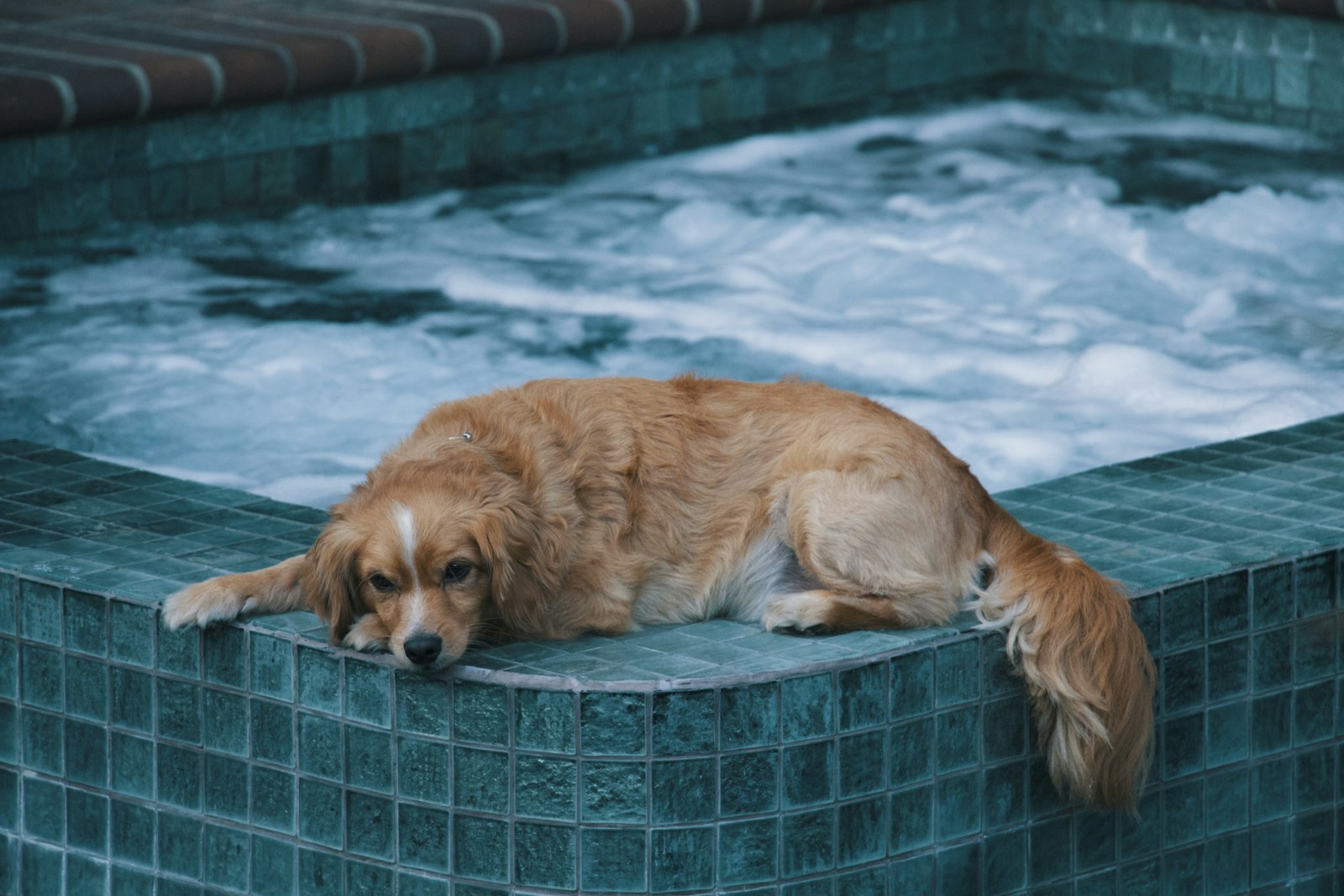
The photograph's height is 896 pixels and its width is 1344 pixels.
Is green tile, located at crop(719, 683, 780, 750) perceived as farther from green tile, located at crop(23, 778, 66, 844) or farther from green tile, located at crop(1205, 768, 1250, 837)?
green tile, located at crop(23, 778, 66, 844)

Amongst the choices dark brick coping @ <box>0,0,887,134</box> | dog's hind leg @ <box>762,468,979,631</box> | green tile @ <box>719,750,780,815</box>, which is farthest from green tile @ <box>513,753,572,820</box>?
dark brick coping @ <box>0,0,887,134</box>

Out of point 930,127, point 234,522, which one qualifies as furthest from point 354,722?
point 930,127

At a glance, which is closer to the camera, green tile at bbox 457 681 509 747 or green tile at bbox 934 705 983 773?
green tile at bbox 457 681 509 747

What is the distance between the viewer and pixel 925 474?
3141 mm

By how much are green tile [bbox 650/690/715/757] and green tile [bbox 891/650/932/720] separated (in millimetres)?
286

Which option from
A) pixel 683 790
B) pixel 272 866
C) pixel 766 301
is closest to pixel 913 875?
pixel 683 790

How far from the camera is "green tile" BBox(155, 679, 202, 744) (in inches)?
A: 120

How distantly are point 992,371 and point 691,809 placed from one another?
2.97 m

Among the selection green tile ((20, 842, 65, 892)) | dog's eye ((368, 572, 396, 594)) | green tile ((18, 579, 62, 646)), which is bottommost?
green tile ((20, 842, 65, 892))

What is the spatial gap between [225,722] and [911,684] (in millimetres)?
1035

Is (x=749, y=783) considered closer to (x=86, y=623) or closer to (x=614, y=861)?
(x=614, y=861)

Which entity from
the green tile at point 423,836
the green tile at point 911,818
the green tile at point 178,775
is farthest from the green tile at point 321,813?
the green tile at point 911,818

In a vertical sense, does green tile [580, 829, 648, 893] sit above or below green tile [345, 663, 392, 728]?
below

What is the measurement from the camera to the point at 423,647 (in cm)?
272
